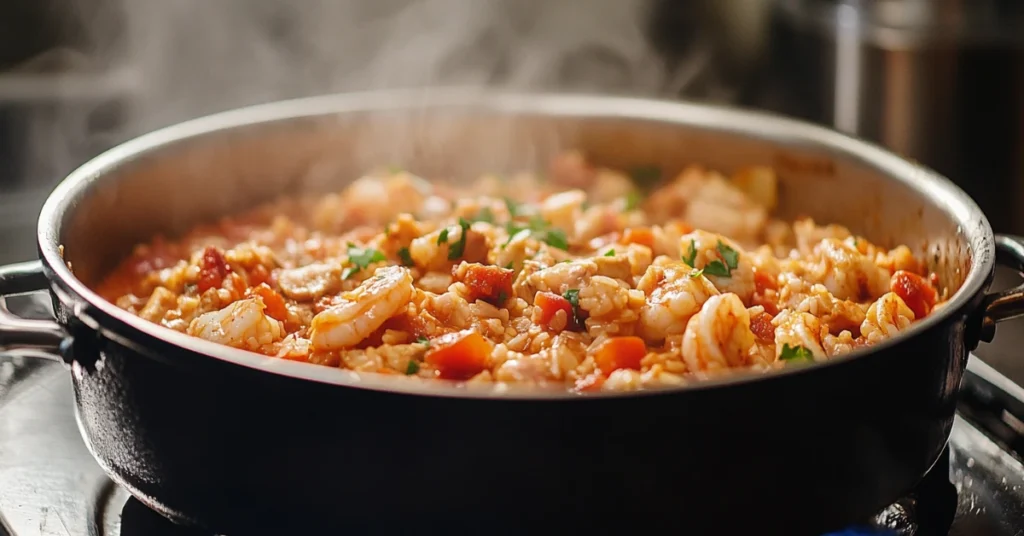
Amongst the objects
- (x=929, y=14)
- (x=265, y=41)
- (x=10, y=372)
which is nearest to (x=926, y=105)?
(x=929, y=14)

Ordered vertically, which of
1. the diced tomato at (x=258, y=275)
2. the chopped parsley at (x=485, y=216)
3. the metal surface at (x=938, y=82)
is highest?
the diced tomato at (x=258, y=275)

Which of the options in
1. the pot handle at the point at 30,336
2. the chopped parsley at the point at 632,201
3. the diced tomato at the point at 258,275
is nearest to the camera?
the pot handle at the point at 30,336

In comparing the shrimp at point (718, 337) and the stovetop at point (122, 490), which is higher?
the shrimp at point (718, 337)

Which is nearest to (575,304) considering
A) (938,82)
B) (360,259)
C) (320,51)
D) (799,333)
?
(799,333)

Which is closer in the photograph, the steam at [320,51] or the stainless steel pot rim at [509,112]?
the stainless steel pot rim at [509,112]

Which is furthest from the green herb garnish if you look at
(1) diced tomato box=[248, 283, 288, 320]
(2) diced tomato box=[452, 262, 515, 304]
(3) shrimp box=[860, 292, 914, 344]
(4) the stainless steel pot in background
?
(4) the stainless steel pot in background

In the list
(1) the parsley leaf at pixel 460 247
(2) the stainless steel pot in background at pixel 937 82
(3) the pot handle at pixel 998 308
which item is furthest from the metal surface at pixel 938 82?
(1) the parsley leaf at pixel 460 247

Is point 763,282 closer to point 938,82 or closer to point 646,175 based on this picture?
point 646,175

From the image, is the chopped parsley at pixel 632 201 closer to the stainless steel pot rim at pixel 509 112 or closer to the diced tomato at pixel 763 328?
the stainless steel pot rim at pixel 509 112

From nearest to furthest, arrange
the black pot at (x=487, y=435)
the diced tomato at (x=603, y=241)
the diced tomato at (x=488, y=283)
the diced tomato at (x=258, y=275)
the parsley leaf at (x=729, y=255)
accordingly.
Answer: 1. the black pot at (x=487, y=435)
2. the diced tomato at (x=488, y=283)
3. the parsley leaf at (x=729, y=255)
4. the diced tomato at (x=258, y=275)
5. the diced tomato at (x=603, y=241)
